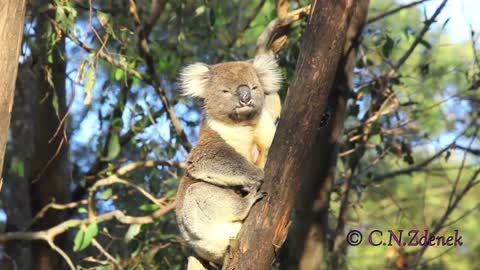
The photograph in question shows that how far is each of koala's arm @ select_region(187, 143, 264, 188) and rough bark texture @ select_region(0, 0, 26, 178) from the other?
1226 mm

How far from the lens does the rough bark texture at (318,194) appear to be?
5.25 m

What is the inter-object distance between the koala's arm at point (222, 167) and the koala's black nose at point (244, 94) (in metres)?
0.30

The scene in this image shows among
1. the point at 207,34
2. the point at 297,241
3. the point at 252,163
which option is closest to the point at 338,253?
the point at 297,241

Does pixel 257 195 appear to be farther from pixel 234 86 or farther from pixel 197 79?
pixel 197 79

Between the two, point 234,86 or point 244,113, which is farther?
point 234,86

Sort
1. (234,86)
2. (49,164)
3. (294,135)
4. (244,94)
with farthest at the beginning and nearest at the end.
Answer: (49,164) → (234,86) → (244,94) → (294,135)

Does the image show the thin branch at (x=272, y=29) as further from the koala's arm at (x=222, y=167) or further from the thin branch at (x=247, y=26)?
the thin branch at (x=247, y=26)

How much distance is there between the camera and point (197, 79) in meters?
5.00

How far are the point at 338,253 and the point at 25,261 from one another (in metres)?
3.11

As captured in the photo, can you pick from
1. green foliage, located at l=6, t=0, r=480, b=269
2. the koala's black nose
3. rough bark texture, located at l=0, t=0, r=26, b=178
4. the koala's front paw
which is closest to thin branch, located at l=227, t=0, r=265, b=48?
green foliage, located at l=6, t=0, r=480, b=269

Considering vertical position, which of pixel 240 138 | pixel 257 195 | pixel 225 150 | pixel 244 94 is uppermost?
pixel 244 94

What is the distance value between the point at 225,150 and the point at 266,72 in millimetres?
728

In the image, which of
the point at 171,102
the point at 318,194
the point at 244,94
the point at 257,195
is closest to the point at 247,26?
the point at 171,102

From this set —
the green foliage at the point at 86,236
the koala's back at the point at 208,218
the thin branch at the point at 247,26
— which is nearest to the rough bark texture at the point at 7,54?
the koala's back at the point at 208,218
